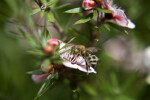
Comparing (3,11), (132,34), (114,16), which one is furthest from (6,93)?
(132,34)

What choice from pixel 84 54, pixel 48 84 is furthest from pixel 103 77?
pixel 48 84

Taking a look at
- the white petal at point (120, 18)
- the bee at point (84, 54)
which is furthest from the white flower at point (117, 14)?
the bee at point (84, 54)

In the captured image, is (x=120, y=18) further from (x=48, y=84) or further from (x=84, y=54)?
(x=48, y=84)

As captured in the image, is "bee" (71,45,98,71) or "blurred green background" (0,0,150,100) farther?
"blurred green background" (0,0,150,100)

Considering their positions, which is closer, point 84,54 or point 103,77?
point 84,54

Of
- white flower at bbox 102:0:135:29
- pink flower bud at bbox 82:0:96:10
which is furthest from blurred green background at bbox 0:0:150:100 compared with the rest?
pink flower bud at bbox 82:0:96:10

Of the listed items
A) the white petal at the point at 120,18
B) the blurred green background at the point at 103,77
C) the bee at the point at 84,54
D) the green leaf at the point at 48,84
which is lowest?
the blurred green background at the point at 103,77

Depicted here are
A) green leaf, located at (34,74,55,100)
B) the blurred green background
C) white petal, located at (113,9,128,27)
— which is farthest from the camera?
the blurred green background

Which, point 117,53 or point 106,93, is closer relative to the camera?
point 106,93

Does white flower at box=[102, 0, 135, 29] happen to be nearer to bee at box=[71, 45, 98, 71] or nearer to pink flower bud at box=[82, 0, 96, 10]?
pink flower bud at box=[82, 0, 96, 10]

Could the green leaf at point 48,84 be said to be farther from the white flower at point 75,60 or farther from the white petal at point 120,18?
the white petal at point 120,18

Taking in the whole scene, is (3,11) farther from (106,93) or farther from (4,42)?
(106,93)
